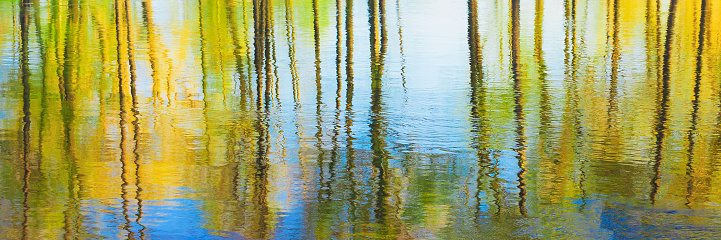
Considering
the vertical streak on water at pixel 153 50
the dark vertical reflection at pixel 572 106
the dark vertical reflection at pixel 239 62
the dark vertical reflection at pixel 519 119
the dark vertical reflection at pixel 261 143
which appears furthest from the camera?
the vertical streak on water at pixel 153 50

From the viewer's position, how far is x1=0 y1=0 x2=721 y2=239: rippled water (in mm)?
5551

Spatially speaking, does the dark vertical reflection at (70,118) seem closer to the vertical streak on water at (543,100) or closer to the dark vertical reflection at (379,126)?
the dark vertical reflection at (379,126)

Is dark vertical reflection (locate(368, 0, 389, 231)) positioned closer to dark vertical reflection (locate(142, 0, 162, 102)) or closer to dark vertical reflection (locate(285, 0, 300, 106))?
dark vertical reflection (locate(285, 0, 300, 106))

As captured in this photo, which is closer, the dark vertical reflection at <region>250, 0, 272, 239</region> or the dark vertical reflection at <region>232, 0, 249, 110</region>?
the dark vertical reflection at <region>250, 0, 272, 239</region>

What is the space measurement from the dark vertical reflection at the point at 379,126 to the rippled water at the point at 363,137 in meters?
0.04

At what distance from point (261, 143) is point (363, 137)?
120 cm

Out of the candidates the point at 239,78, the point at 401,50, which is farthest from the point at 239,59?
the point at 401,50

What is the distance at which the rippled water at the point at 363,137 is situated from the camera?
5.55 meters

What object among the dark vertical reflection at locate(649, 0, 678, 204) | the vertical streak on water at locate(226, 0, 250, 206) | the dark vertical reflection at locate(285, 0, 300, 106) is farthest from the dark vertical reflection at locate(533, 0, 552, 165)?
the dark vertical reflection at locate(285, 0, 300, 106)

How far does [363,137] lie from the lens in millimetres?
8305

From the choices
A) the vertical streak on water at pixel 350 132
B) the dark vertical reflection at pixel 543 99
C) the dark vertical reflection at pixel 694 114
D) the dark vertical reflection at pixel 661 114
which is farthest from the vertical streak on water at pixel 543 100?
the vertical streak on water at pixel 350 132

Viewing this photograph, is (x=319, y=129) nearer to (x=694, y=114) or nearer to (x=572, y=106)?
(x=572, y=106)

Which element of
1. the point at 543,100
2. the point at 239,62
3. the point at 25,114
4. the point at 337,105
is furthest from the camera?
the point at 239,62

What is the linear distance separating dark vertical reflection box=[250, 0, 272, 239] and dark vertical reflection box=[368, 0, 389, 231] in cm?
93
